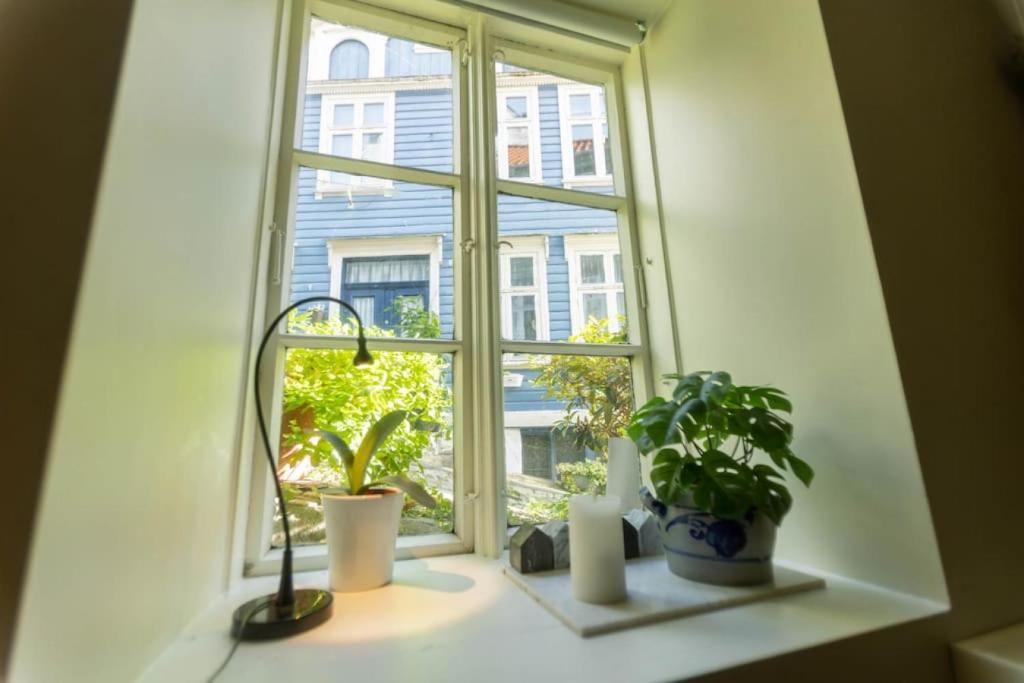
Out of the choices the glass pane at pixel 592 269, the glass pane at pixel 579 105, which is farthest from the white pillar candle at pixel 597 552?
the glass pane at pixel 579 105

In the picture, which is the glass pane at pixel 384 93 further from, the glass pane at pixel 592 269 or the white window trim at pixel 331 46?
the glass pane at pixel 592 269

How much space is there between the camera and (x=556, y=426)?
5.03ft

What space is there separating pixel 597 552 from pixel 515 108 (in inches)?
67.2

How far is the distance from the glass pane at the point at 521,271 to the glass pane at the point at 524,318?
5cm

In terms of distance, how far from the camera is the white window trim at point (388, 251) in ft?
4.77

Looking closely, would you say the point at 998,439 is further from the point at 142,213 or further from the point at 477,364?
the point at 142,213

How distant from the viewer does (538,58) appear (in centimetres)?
189

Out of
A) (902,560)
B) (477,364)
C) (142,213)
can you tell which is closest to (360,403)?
(477,364)

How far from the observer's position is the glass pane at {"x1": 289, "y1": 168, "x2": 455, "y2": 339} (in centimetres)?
141

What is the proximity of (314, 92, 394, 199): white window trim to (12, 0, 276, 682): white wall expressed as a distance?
0.39m

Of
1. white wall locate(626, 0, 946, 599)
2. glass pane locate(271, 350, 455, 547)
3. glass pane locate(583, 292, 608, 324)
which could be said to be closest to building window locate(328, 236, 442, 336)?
glass pane locate(271, 350, 455, 547)

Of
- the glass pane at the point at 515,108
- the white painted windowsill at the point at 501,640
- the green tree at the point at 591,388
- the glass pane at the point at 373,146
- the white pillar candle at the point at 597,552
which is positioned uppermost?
the glass pane at the point at 515,108

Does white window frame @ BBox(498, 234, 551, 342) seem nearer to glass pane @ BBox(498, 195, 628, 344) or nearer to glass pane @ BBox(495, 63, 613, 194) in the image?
glass pane @ BBox(498, 195, 628, 344)

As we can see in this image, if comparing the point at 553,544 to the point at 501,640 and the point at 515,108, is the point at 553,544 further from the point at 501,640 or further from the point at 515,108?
the point at 515,108
